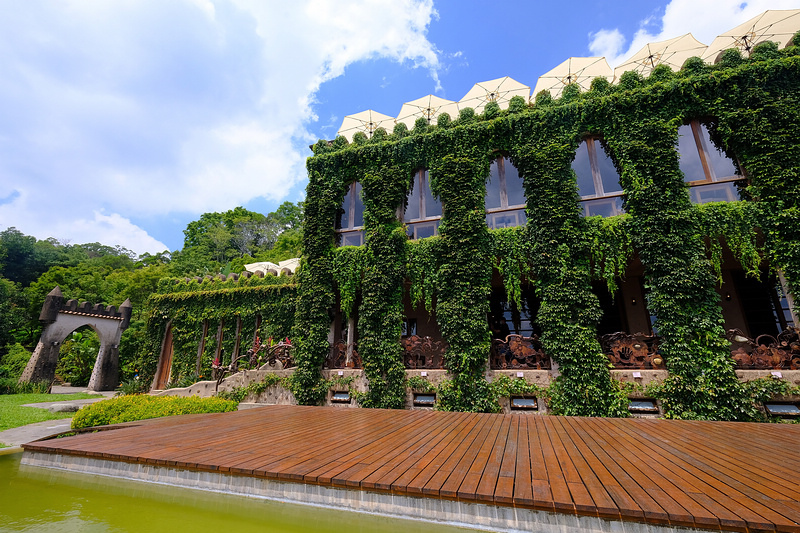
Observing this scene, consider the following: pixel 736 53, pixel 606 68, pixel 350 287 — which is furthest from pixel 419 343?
pixel 736 53

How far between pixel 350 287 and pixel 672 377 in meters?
8.82

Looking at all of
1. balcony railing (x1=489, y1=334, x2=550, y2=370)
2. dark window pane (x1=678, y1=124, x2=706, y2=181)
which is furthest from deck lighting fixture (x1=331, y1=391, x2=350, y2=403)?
dark window pane (x1=678, y1=124, x2=706, y2=181)

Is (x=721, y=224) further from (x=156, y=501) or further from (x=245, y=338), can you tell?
(x=245, y=338)

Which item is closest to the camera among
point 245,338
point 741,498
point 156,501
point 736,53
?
point 741,498

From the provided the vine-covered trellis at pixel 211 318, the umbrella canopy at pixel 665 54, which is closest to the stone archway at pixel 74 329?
the vine-covered trellis at pixel 211 318

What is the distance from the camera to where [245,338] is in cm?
1437

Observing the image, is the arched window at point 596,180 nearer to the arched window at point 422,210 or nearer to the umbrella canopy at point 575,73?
the umbrella canopy at point 575,73

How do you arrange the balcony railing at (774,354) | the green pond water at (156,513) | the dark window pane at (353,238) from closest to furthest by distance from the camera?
the green pond water at (156,513), the balcony railing at (774,354), the dark window pane at (353,238)

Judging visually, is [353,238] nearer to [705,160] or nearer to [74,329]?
[705,160]

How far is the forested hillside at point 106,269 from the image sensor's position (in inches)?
828

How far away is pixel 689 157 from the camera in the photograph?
32.2 feet

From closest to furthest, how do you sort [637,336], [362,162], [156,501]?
[156,501]
[637,336]
[362,162]

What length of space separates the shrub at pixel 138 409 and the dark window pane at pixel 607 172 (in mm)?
12340

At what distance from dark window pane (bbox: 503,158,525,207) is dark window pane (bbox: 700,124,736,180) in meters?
4.97
